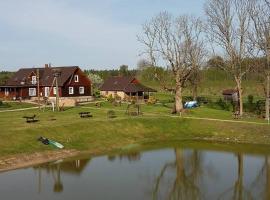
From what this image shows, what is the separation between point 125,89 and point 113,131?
35081 millimetres

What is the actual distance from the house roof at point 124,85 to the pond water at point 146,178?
1605 inches

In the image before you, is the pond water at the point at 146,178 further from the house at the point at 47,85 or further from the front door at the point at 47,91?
the front door at the point at 47,91

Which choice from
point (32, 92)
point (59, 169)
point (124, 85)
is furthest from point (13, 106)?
point (59, 169)

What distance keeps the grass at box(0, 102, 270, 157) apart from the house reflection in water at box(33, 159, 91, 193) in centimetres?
333

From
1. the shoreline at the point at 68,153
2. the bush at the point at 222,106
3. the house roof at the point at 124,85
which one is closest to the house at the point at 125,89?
the house roof at the point at 124,85

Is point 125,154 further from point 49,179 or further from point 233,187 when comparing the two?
point 233,187

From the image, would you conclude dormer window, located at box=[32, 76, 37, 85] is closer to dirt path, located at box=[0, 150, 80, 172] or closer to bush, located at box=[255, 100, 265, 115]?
bush, located at box=[255, 100, 265, 115]

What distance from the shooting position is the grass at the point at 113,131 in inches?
1411

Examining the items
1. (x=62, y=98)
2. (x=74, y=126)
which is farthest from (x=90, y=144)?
(x=62, y=98)

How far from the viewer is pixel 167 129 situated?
45719 mm

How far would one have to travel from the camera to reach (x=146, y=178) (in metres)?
27.7

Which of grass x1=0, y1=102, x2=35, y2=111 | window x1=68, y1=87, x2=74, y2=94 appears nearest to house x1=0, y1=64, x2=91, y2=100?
window x1=68, y1=87, x2=74, y2=94

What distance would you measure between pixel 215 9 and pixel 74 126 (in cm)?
2543

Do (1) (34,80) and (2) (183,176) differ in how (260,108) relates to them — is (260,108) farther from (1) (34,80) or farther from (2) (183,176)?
(1) (34,80)
